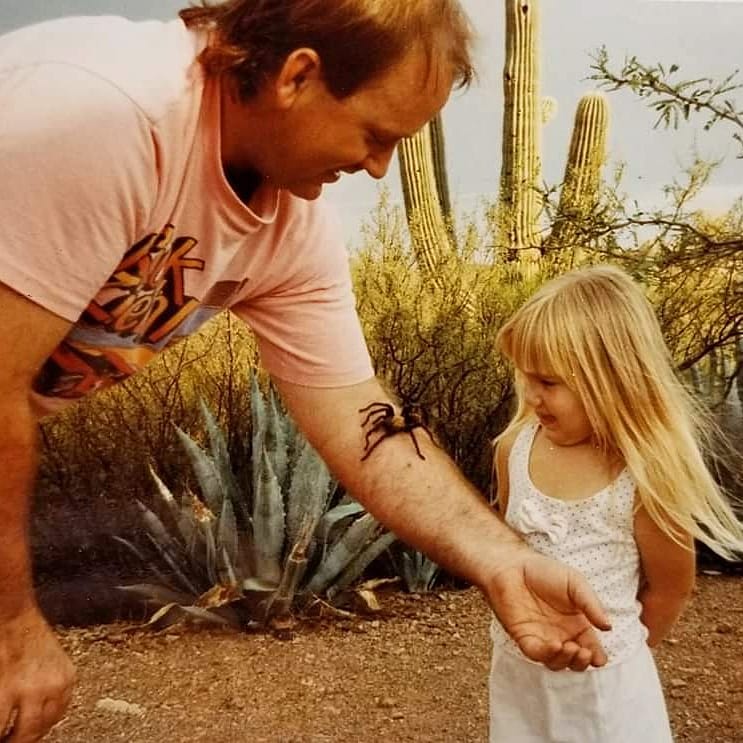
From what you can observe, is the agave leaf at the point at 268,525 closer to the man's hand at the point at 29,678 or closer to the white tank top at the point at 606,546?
the white tank top at the point at 606,546

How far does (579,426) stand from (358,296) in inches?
22.3

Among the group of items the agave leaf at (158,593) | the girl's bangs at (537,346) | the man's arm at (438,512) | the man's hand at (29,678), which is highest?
the girl's bangs at (537,346)

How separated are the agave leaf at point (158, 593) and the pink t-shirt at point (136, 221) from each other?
1.91 feet

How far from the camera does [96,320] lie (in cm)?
133

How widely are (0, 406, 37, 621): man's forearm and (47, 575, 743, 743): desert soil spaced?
784mm

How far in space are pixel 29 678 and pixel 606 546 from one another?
2.49 feet

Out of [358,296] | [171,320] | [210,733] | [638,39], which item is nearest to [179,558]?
[210,733]

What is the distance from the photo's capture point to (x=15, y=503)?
1181 mm

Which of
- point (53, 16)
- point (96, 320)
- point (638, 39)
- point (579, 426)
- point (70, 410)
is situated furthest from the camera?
point (638, 39)

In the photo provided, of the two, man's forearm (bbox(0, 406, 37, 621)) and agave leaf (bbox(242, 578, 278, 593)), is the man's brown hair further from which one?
agave leaf (bbox(242, 578, 278, 593))

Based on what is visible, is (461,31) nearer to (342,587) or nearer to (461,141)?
(461,141)

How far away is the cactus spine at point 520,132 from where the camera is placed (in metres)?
1.91

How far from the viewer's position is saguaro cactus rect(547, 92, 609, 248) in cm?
196

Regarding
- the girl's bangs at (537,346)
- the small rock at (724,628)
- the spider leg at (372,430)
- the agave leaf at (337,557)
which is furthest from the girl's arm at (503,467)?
the small rock at (724,628)
